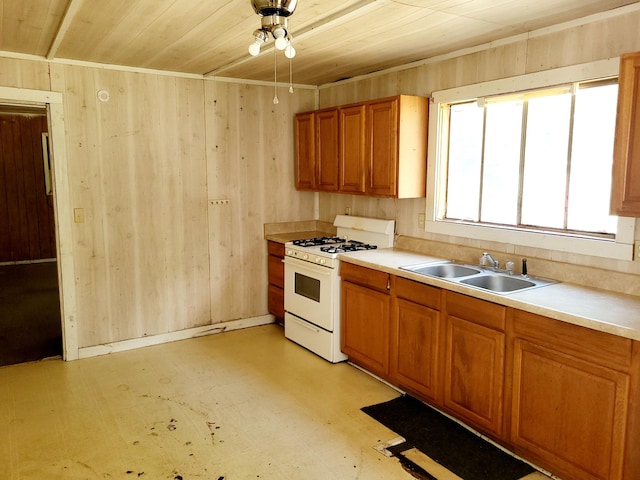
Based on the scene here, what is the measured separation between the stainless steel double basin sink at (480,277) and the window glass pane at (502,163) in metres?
0.40

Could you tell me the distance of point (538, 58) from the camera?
9.92 ft

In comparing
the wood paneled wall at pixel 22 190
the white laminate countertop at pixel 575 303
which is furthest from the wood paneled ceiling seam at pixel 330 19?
the wood paneled wall at pixel 22 190

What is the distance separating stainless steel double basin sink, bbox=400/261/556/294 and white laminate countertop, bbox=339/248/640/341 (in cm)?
8

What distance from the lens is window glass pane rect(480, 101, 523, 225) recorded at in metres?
3.29

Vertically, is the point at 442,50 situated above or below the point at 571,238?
above

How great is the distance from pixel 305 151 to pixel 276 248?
1.00m

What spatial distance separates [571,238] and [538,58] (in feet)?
3.70

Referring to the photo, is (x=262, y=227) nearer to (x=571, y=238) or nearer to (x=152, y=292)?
(x=152, y=292)

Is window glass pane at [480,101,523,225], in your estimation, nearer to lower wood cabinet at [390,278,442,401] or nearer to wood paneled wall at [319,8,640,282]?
wood paneled wall at [319,8,640,282]

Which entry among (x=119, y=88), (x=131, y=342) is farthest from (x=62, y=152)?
(x=131, y=342)

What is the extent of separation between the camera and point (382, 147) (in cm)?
385

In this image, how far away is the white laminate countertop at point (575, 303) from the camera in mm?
2158

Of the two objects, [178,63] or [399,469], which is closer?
[399,469]

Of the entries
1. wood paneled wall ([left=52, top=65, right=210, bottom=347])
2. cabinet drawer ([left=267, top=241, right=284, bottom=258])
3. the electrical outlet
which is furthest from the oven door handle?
the electrical outlet
